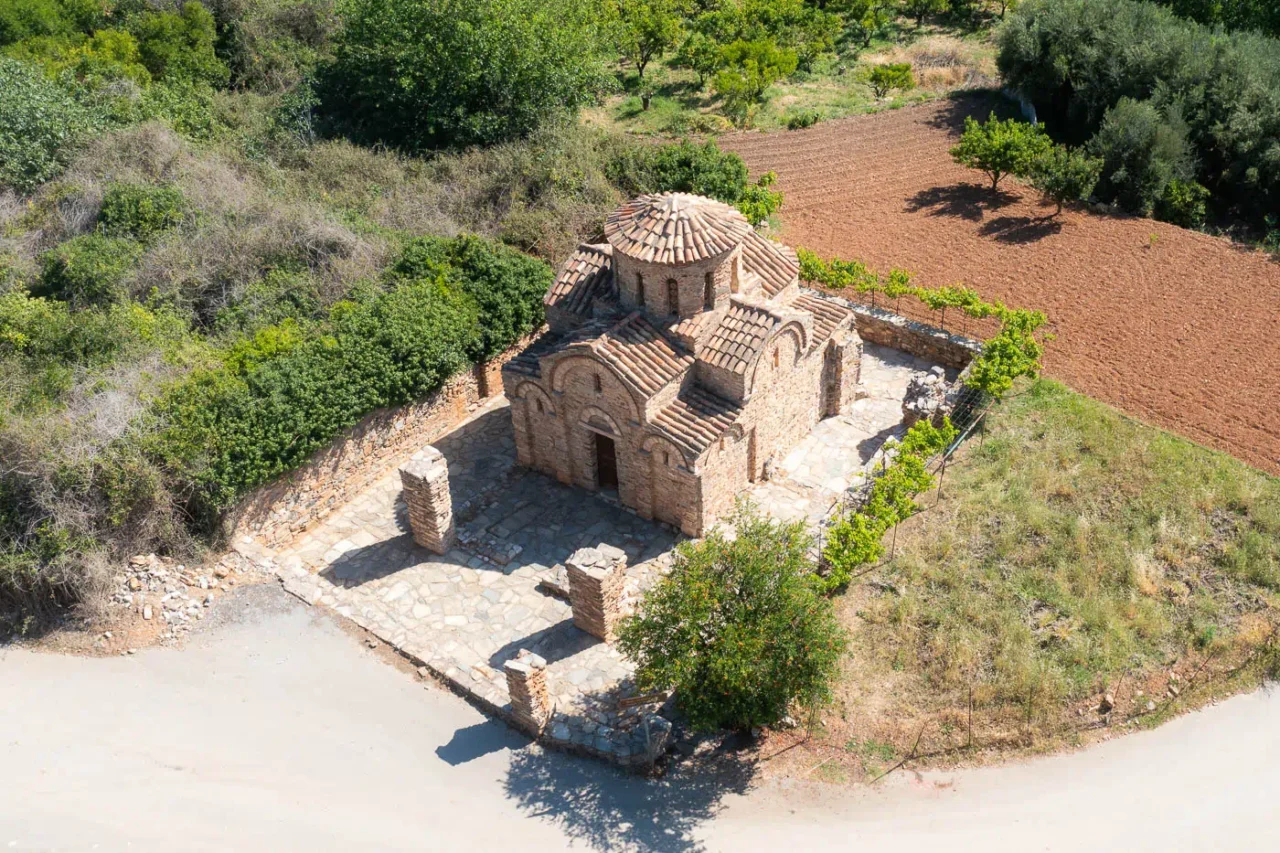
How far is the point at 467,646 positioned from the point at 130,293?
45.3 feet

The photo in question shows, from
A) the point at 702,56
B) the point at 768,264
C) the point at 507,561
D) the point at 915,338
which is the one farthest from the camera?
the point at 702,56

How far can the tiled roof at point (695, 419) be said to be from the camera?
19000mm

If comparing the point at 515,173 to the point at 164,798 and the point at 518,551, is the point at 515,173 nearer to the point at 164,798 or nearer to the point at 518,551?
the point at 518,551

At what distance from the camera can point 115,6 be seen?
41500 mm

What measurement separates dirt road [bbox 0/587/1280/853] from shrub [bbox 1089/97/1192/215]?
745 inches

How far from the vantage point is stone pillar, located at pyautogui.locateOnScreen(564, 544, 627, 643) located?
1728 centimetres

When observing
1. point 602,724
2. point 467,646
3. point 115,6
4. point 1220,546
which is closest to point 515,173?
point 467,646

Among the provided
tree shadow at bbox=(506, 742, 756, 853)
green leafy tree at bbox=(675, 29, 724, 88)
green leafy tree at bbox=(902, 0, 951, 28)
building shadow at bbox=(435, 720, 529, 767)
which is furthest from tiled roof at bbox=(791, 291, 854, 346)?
green leafy tree at bbox=(902, 0, 951, 28)

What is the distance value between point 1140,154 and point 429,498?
981 inches

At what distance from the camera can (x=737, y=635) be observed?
1502 cm

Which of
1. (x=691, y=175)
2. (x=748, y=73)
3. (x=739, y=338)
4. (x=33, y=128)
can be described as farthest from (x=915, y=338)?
(x=33, y=128)

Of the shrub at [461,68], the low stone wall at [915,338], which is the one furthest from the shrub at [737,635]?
the shrub at [461,68]

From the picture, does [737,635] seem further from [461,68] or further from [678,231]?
[461,68]

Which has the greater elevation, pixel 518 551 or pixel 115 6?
pixel 115 6
